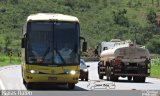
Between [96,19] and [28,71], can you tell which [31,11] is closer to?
[96,19]

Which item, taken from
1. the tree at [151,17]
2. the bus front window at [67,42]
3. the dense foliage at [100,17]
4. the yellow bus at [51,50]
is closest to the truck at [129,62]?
the yellow bus at [51,50]

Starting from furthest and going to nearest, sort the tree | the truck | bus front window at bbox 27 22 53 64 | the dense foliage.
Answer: the tree → the dense foliage → the truck → bus front window at bbox 27 22 53 64

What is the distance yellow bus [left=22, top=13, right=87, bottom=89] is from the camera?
25.7 meters

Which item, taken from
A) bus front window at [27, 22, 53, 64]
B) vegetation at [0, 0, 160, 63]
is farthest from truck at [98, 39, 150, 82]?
vegetation at [0, 0, 160, 63]

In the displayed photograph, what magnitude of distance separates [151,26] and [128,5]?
79.8ft

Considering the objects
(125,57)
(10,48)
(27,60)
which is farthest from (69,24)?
(10,48)

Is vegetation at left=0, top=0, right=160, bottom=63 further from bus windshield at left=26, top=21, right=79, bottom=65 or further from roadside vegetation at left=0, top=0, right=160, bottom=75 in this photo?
bus windshield at left=26, top=21, right=79, bottom=65

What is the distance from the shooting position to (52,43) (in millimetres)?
26250

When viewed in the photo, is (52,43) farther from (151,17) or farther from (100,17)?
(100,17)

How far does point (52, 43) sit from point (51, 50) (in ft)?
1.05

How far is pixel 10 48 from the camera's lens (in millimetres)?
125062

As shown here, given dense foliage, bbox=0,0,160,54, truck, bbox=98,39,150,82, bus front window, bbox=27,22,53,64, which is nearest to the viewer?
bus front window, bbox=27,22,53,64

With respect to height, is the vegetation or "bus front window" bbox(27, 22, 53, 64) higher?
"bus front window" bbox(27, 22, 53, 64)

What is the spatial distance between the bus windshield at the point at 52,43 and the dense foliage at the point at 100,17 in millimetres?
115172
